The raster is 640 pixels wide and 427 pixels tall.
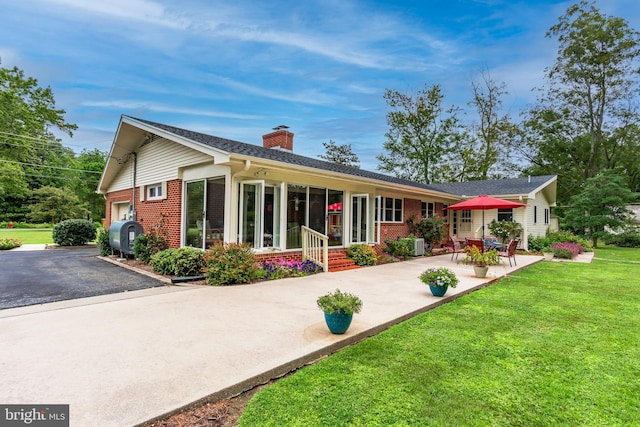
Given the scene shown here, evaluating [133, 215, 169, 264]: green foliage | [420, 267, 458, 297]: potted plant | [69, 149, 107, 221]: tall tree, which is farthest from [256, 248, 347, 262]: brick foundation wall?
[69, 149, 107, 221]: tall tree

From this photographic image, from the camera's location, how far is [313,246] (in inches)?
355

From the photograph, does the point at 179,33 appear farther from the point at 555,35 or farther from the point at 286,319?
the point at 555,35

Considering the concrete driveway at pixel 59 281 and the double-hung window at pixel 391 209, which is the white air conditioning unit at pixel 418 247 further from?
the concrete driveway at pixel 59 281

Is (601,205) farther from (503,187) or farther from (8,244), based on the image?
(8,244)

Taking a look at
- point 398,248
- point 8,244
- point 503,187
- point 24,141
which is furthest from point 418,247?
point 24,141

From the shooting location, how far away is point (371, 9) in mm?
10188

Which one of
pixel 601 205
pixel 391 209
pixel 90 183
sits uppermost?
pixel 90 183

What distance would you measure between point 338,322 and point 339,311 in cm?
15

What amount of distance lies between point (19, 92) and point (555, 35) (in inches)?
1734

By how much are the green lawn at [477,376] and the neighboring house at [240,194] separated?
4794 mm

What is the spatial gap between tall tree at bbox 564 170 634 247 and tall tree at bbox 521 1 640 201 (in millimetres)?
9400

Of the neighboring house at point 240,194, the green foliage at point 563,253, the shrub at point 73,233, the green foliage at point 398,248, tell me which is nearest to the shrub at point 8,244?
the shrub at point 73,233

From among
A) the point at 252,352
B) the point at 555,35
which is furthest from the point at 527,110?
the point at 252,352

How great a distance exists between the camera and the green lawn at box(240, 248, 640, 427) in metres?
2.41
